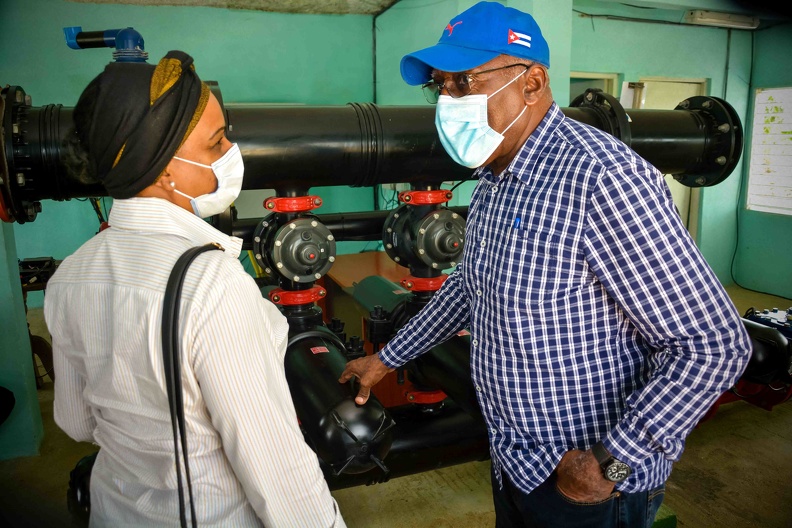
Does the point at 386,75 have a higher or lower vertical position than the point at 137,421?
higher

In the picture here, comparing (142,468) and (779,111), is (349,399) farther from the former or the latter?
(779,111)

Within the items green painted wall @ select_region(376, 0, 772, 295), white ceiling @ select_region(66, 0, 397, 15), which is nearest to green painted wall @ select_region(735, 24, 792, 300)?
green painted wall @ select_region(376, 0, 772, 295)

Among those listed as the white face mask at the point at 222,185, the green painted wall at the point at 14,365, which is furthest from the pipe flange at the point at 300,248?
the green painted wall at the point at 14,365

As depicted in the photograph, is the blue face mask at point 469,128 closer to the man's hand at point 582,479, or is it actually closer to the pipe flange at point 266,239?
the man's hand at point 582,479

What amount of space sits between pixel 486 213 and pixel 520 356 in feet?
0.97

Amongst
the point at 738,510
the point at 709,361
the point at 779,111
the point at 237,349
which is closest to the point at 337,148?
the point at 237,349

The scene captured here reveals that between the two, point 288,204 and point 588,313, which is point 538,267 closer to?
point 588,313

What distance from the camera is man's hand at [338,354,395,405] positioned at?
58.4 inches

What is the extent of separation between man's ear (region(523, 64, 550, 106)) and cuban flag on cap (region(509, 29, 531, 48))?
0.04 meters

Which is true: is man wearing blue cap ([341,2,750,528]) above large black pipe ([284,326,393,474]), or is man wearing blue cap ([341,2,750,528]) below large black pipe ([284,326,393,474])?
above

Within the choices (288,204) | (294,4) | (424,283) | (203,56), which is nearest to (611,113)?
(424,283)

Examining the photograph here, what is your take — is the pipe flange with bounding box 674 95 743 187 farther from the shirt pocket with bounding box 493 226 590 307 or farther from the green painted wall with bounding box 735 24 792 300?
the green painted wall with bounding box 735 24 792 300

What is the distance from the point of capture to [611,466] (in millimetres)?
980

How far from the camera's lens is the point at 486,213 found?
1.18m
